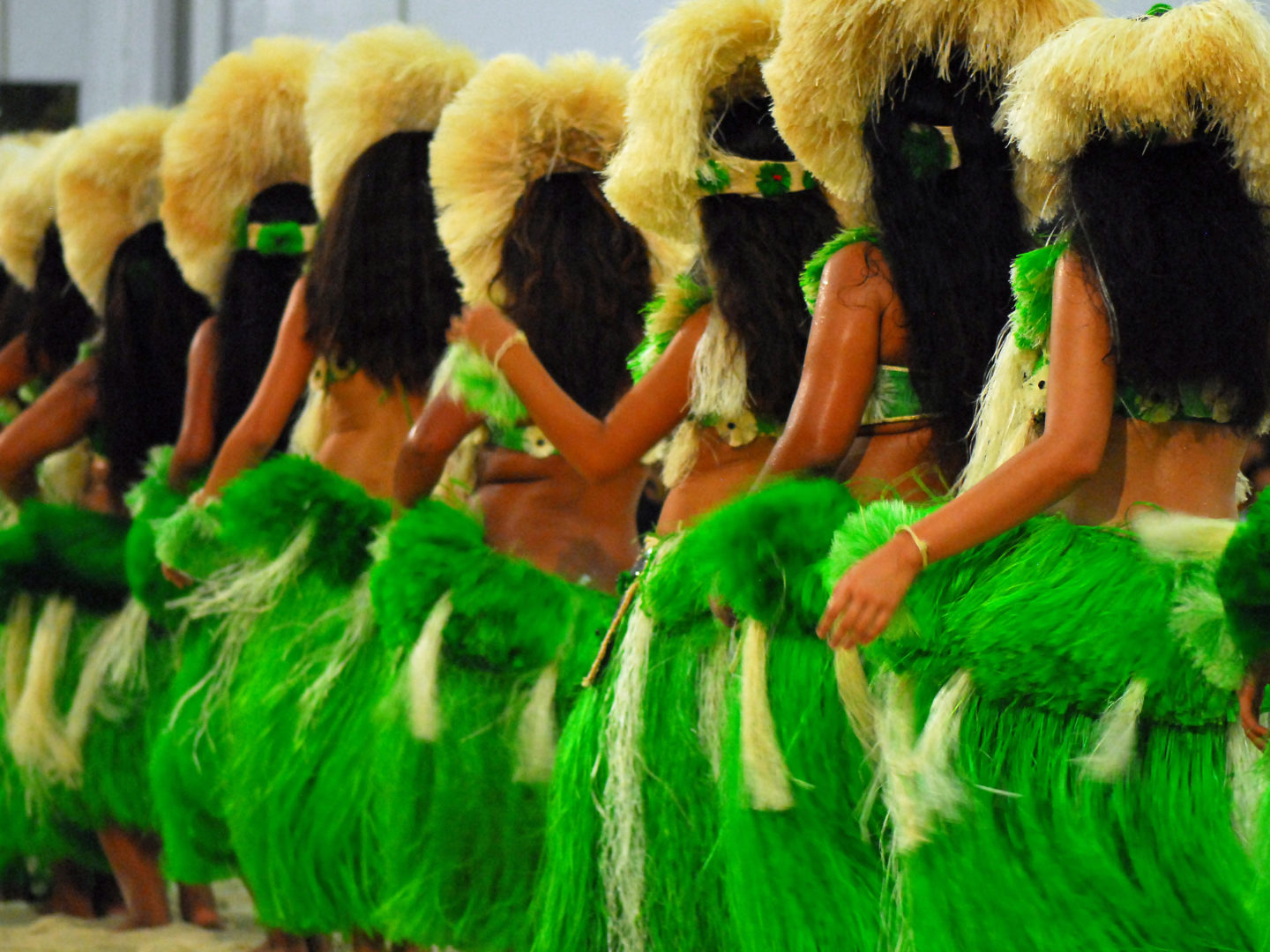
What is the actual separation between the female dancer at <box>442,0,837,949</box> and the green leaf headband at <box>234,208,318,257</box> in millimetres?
1117

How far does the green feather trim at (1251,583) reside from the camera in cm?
165

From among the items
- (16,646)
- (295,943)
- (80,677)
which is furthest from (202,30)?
(295,943)

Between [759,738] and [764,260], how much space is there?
2.29 ft

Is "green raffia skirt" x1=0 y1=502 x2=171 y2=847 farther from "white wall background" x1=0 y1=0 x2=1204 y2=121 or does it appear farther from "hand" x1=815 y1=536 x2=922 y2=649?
"hand" x1=815 y1=536 x2=922 y2=649

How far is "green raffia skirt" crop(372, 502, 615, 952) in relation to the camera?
105 inches

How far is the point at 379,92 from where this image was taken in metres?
3.31

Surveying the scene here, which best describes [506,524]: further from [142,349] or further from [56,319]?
[56,319]

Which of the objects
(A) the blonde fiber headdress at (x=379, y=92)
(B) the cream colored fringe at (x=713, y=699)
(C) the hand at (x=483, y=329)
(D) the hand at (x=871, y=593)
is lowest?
(B) the cream colored fringe at (x=713, y=699)

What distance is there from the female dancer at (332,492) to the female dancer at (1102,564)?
1.25 m

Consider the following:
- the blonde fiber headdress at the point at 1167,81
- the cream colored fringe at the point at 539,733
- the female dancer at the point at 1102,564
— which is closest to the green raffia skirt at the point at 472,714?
the cream colored fringe at the point at 539,733

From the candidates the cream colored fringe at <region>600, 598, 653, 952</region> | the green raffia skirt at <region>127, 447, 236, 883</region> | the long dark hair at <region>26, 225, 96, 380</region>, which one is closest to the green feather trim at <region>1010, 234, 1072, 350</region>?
the cream colored fringe at <region>600, 598, 653, 952</region>

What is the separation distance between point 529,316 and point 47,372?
2076mm

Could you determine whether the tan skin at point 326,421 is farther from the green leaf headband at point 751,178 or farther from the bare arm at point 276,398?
the green leaf headband at point 751,178

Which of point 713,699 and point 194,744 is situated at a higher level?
point 713,699
